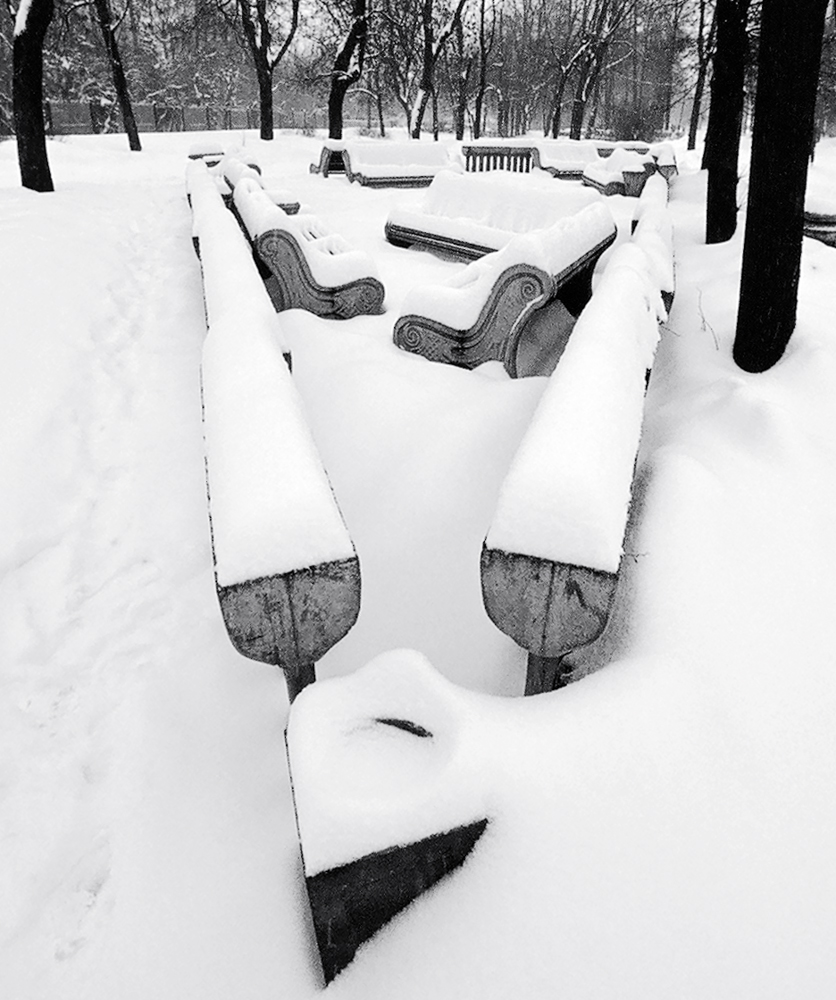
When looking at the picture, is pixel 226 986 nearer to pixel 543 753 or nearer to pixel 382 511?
pixel 543 753

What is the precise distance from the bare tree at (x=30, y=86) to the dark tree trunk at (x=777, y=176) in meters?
10.8

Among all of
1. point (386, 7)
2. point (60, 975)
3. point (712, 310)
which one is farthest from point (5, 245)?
point (386, 7)

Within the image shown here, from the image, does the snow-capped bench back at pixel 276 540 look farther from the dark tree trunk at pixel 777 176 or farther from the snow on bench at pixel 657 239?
the snow on bench at pixel 657 239

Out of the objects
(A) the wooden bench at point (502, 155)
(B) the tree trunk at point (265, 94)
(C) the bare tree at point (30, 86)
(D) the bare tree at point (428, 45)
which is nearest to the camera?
(C) the bare tree at point (30, 86)

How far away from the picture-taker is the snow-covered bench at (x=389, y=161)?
44.6ft

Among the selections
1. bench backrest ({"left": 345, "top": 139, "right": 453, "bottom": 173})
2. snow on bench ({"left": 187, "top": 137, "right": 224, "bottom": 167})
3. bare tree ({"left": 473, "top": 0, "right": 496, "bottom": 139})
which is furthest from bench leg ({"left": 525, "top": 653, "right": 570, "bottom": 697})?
bare tree ({"left": 473, "top": 0, "right": 496, "bottom": 139})

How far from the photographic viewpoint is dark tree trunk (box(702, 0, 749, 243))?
Result: 6195mm

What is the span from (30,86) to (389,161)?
22.6 feet

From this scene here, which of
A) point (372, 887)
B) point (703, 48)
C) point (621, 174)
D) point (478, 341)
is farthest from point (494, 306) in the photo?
point (703, 48)

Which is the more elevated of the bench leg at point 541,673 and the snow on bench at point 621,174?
the snow on bench at point 621,174

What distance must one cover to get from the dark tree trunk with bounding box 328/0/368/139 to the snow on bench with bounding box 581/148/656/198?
7697 millimetres

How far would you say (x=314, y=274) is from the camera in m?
Answer: 4.97

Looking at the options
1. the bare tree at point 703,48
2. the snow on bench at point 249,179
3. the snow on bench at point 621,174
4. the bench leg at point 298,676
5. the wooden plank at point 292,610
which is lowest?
the bench leg at point 298,676

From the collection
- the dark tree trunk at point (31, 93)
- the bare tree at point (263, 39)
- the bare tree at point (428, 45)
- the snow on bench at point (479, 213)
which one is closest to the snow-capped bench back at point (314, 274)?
the snow on bench at point (479, 213)
